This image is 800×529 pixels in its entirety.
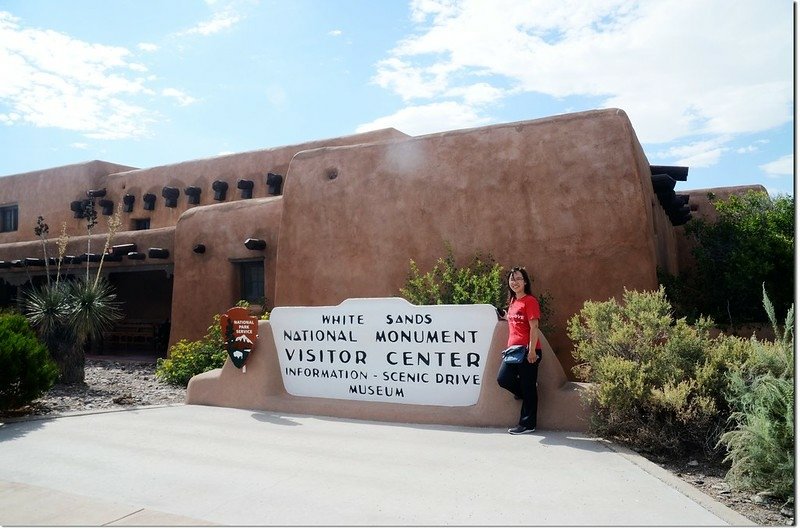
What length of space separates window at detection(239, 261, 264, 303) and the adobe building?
1.0 inches

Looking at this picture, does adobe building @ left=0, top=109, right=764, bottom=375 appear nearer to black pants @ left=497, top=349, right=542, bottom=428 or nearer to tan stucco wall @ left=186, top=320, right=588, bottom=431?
tan stucco wall @ left=186, top=320, right=588, bottom=431

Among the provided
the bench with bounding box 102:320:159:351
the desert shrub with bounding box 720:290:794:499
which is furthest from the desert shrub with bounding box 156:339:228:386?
the desert shrub with bounding box 720:290:794:499

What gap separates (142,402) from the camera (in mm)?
9352

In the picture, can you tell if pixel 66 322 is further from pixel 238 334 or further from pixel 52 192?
pixel 52 192

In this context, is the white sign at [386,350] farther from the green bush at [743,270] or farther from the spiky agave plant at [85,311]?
the spiky agave plant at [85,311]

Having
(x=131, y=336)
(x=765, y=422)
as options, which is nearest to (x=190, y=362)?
(x=131, y=336)

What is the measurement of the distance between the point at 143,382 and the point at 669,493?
1036 cm

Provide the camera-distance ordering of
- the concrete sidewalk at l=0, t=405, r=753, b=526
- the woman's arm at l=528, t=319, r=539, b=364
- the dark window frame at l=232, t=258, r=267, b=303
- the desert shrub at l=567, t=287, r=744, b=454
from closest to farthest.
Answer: the concrete sidewalk at l=0, t=405, r=753, b=526 < the desert shrub at l=567, t=287, r=744, b=454 < the woman's arm at l=528, t=319, r=539, b=364 < the dark window frame at l=232, t=258, r=267, b=303

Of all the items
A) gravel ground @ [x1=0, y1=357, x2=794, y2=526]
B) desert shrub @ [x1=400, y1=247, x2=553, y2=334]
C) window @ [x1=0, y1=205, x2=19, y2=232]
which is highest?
window @ [x1=0, y1=205, x2=19, y2=232]

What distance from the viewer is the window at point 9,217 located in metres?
23.2

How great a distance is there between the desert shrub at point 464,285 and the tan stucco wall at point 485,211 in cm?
→ 19

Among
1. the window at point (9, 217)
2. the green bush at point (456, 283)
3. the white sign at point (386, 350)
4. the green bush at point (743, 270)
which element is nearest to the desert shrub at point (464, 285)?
the green bush at point (456, 283)

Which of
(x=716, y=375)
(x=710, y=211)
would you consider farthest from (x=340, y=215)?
(x=710, y=211)

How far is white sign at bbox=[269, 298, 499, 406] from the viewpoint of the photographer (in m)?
6.76
